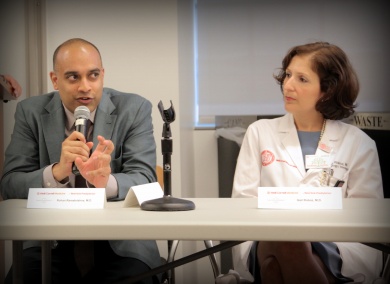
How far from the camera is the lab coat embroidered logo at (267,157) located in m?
2.10

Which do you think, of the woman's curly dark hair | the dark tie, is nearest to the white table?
the dark tie

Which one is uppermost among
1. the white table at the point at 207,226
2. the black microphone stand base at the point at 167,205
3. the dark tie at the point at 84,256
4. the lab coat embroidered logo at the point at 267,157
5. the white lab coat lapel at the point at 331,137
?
the white lab coat lapel at the point at 331,137

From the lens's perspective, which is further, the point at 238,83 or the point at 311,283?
the point at 238,83

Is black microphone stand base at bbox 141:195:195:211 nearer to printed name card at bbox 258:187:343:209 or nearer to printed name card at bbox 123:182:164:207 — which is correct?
printed name card at bbox 123:182:164:207

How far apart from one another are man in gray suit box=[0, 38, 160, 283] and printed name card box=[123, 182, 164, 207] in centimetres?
18

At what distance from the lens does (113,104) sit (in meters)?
2.12

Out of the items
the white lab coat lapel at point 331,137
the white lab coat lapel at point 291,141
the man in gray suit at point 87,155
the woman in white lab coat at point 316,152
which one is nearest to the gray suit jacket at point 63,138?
the man in gray suit at point 87,155

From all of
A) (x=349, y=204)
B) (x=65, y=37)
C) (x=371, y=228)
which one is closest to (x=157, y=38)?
(x=65, y=37)

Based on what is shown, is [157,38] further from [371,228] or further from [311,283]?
[371,228]

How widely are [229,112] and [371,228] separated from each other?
95.4 inches

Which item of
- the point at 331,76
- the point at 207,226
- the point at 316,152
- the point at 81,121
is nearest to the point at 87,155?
the point at 81,121

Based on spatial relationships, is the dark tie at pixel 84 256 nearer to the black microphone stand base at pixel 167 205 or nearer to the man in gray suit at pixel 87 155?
the man in gray suit at pixel 87 155

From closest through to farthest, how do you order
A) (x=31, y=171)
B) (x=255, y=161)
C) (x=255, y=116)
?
(x=31, y=171), (x=255, y=161), (x=255, y=116)

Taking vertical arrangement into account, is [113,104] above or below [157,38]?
below
